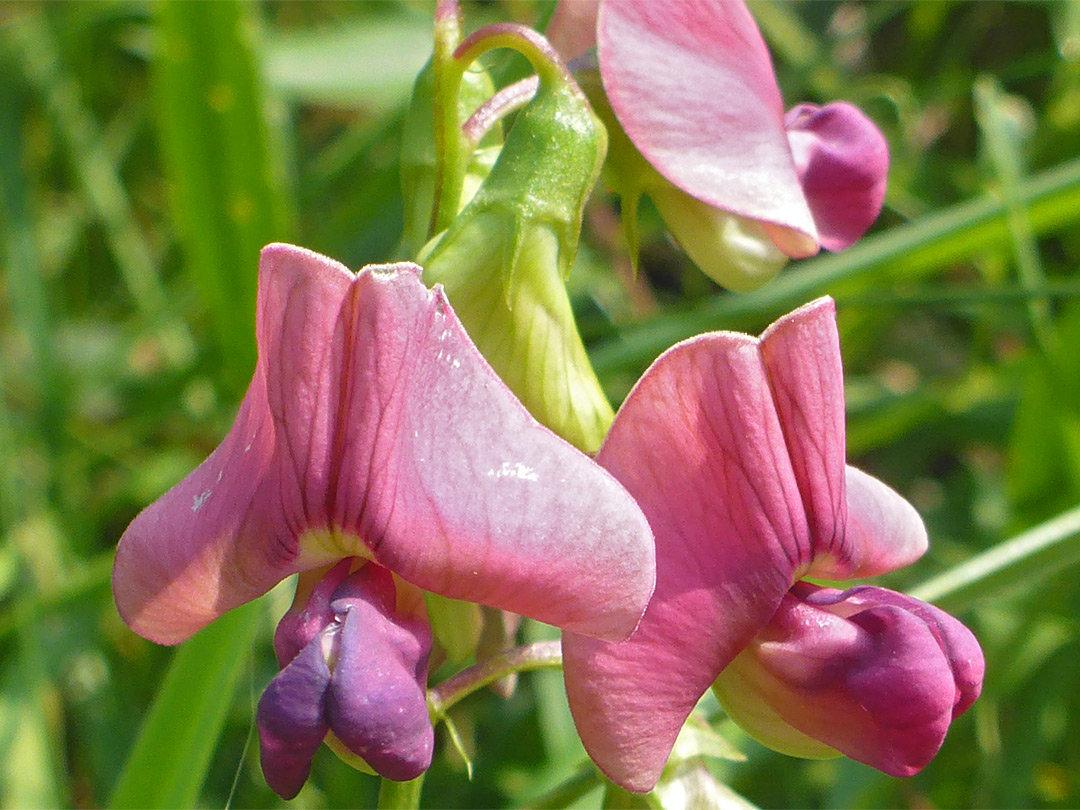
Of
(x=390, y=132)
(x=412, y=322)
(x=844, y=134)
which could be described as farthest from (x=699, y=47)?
(x=390, y=132)

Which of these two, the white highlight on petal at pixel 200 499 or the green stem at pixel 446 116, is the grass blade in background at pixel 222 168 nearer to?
the green stem at pixel 446 116

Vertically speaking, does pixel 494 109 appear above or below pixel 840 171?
above

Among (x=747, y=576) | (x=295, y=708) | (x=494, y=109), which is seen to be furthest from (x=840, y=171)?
(x=295, y=708)

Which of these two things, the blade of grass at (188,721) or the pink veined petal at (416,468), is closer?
the pink veined petal at (416,468)

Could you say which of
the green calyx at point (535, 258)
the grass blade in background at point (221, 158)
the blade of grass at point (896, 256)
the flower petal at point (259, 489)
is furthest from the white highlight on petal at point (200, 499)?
the grass blade in background at point (221, 158)

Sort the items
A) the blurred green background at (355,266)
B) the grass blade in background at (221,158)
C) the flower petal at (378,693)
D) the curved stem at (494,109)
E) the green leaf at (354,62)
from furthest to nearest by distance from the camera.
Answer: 1. the green leaf at (354,62)
2. the grass blade in background at (221,158)
3. the blurred green background at (355,266)
4. the curved stem at (494,109)
5. the flower petal at (378,693)

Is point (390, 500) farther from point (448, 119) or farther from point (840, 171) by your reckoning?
point (840, 171)

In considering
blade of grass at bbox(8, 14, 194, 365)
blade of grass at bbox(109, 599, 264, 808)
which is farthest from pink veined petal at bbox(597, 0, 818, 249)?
blade of grass at bbox(8, 14, 194, 365)

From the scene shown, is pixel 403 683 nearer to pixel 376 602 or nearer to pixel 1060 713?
pixel 376 602
